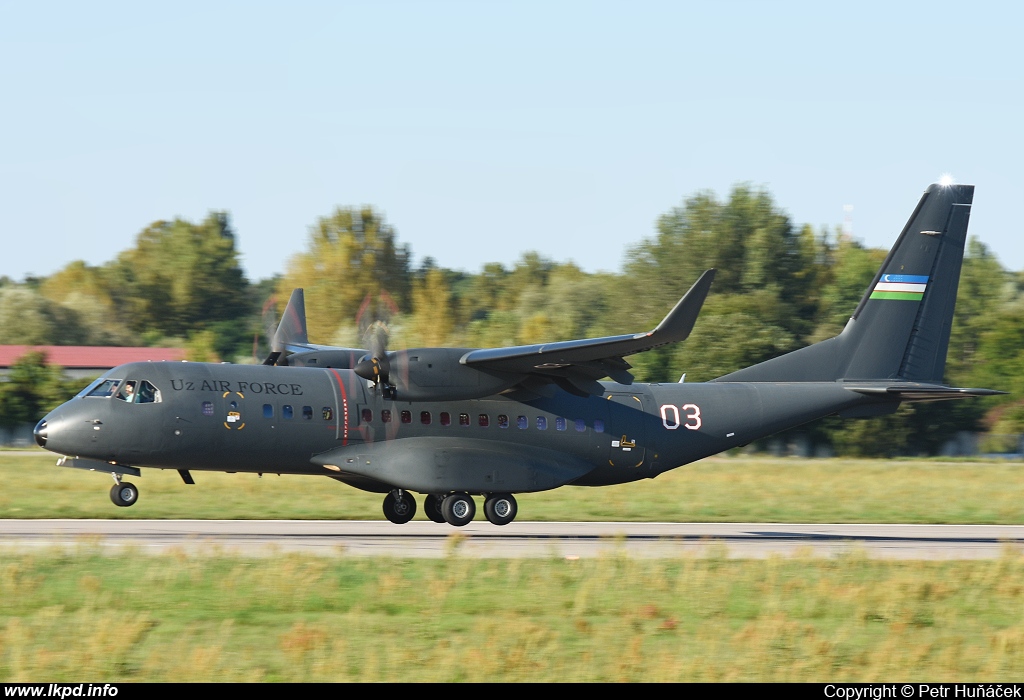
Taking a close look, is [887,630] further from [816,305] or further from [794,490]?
[816,305]

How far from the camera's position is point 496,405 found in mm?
22500

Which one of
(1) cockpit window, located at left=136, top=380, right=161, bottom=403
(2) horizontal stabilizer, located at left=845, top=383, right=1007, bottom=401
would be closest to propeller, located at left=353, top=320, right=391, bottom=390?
(1) cockpit window, located at left=136, top=380, right=161, bottom=403

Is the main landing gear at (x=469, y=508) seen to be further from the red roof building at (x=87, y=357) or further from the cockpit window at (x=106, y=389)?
the red roof building at (x=87, y=357)

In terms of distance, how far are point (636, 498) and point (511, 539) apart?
10675 millimetres

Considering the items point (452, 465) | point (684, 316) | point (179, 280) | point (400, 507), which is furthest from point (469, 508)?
point (179, 280)

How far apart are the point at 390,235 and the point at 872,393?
7624cm

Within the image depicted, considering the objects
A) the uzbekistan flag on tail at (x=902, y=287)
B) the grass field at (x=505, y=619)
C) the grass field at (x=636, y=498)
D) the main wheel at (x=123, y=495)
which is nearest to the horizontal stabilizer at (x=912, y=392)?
the uzbekistan flag on tail at (x=902, y=287)

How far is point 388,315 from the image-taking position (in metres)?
21.3

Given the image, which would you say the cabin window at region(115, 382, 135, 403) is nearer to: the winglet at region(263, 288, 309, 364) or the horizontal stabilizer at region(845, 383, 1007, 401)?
the winglet at region(263, 288, 309, 364)

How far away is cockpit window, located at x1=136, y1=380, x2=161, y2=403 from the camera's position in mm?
20312

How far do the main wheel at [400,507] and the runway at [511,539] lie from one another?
212mm

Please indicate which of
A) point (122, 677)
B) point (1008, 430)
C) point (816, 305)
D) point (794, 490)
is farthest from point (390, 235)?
point (122, 677)

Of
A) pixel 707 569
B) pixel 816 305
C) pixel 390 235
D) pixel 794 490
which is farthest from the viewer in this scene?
pixel 390 235

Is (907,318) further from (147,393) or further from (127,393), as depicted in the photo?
(127,393)
